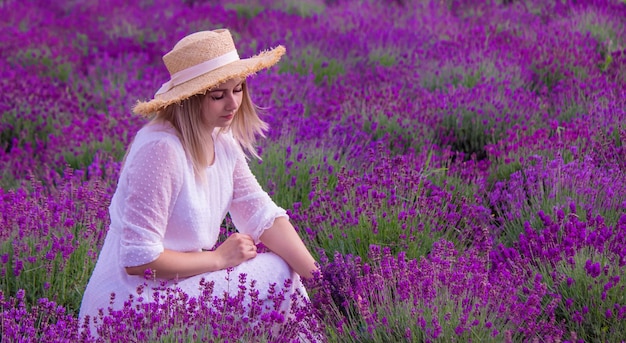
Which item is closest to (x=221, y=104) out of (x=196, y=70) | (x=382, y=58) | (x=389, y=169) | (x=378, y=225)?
(x=196, y=70)

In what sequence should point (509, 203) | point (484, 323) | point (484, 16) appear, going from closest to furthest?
point (484, 323) < point (509, 203) < point (484, 16)

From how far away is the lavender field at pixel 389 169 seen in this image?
2553 mm

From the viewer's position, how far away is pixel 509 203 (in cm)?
368

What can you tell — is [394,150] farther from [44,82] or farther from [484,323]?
[44,82]

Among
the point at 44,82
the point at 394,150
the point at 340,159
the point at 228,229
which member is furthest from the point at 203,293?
the point at 44,82

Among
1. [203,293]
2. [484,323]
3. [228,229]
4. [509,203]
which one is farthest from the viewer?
[228,229]

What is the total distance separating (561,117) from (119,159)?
2.81m

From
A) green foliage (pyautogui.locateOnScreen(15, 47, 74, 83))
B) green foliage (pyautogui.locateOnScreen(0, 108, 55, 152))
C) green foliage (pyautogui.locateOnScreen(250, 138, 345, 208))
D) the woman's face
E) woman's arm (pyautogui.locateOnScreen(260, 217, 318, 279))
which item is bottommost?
green foliage (pyautogui.locateOnScreen(15, 47, 74, 83))

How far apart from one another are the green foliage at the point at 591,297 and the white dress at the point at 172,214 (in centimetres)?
95

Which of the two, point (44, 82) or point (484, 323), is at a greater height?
point (484, 323)

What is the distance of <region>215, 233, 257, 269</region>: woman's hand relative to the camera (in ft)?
9.43

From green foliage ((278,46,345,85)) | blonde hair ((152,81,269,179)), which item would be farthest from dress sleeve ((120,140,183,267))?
green foliage ((278,46,345,85))

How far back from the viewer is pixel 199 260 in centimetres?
281

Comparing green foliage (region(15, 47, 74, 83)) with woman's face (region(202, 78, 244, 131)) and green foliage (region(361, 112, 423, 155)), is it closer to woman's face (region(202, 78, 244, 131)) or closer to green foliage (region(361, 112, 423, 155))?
green foliage (region(361, 112, 423, 155))
